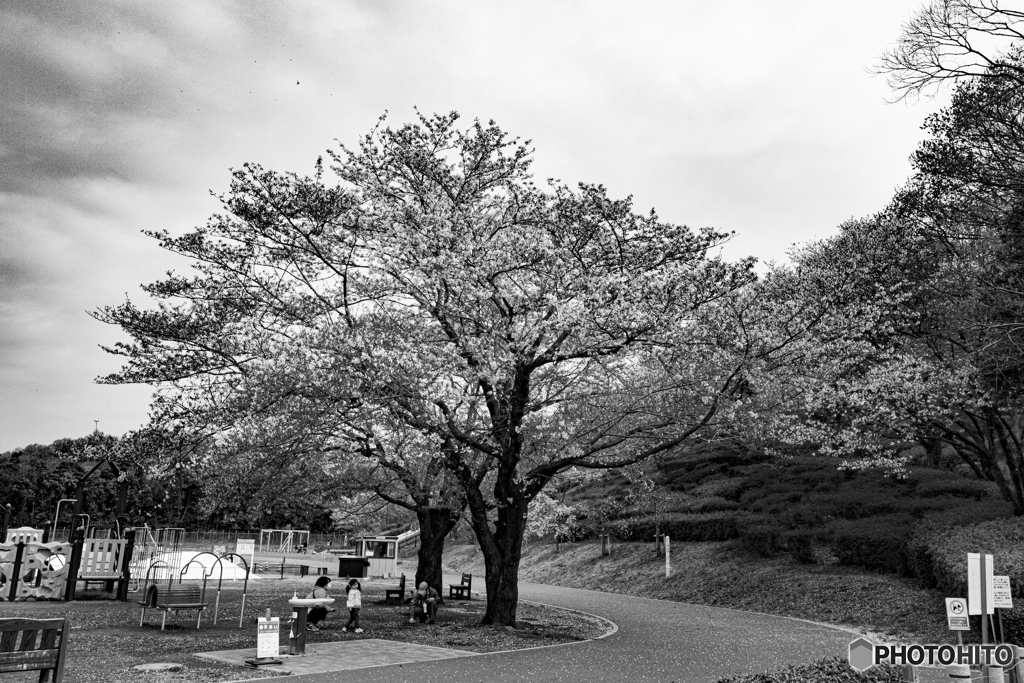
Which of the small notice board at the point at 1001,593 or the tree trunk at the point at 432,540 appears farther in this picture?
the tree trunk at the point at 432,540

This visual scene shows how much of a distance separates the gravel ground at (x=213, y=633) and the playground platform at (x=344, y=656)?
0.42 meters

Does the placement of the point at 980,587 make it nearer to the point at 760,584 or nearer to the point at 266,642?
the point at 266,642

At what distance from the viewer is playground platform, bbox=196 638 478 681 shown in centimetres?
1160

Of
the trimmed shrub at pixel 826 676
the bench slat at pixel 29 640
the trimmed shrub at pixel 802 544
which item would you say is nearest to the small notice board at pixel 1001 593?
the trimmed shrub at pixel 826 676

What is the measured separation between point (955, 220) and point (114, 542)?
25.6 m

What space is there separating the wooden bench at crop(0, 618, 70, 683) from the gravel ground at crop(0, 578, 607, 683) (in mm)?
1997

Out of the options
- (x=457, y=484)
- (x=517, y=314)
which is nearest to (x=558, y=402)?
(x=517, y=314)

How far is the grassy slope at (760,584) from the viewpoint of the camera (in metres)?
19.1

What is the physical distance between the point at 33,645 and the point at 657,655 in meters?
10.5

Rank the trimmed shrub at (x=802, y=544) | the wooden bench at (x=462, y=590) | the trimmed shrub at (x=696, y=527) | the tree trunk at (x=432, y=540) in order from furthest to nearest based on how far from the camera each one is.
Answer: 1. the trimmed shrub at (x=696, y=527)
2. the wooden bench at (x=462, y=590)
3. the trimmed shrub at (x=802, y=544)
4. the tree trunk at (x=432, y=540)

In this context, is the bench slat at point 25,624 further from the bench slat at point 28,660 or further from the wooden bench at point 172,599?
the wooden bench at point 172,599

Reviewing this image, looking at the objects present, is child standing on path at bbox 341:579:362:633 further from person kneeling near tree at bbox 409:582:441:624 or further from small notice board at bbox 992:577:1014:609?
small notice board at bbox 992:577:1014:609

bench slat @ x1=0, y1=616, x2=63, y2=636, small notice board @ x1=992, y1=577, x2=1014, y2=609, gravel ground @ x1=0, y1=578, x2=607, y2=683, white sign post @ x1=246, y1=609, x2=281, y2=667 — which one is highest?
small notice board @ x1=992, y1=577, x2=1014, y2=609

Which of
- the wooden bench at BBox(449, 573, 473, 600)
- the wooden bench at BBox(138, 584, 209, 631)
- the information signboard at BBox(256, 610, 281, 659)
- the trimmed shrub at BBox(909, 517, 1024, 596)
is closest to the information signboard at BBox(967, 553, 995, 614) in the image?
the trimmed shrub at BBox(909, 517, 1024, 596)
